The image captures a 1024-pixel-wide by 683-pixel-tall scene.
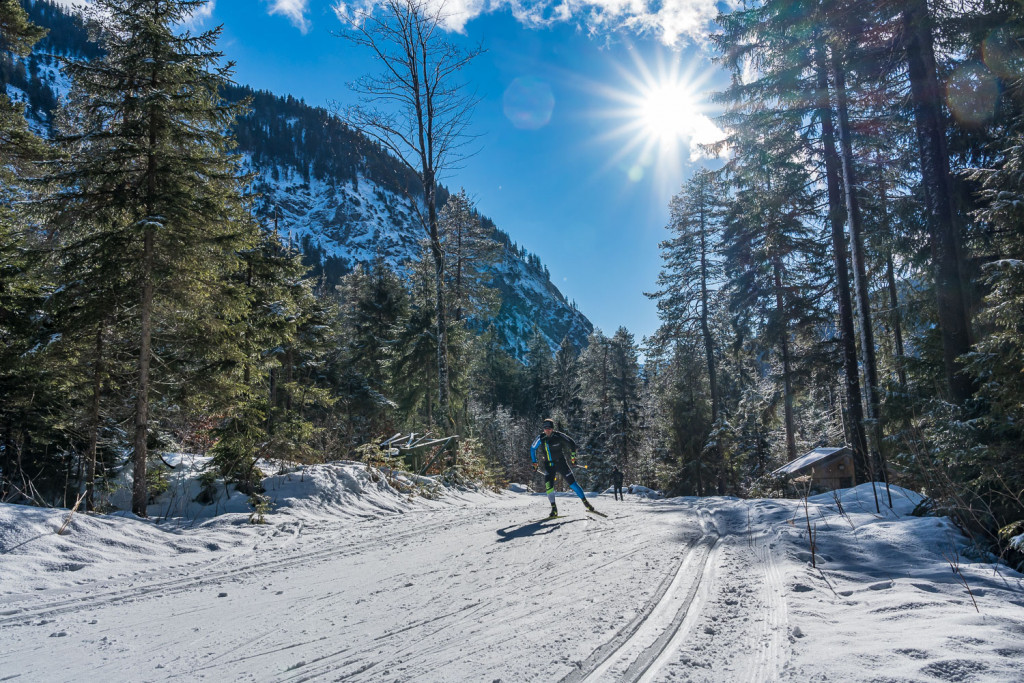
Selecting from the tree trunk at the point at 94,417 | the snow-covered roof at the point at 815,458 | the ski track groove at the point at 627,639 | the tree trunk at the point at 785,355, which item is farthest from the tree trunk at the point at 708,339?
the tree trunk at the point at 94,417

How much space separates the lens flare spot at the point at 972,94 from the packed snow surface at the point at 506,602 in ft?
25.8

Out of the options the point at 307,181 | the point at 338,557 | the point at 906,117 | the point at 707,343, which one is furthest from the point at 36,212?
the point at 307,181

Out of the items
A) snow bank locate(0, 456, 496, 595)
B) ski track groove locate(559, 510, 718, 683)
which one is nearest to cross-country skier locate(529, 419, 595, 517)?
snow bank locate(0, 456, 496, 595)

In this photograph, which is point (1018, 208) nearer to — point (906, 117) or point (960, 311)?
point (960, 311)

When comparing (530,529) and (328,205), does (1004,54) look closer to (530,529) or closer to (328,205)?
(530,529)

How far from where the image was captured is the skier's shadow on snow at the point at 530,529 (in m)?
6.86

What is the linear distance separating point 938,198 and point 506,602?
10778mm

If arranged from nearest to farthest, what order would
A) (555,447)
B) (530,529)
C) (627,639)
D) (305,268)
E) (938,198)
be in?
(627,639) → (530,529) → (938,198) → (555,447) → (305,268)

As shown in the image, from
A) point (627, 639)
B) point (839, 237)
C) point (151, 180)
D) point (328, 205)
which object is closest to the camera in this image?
point (627, 639)

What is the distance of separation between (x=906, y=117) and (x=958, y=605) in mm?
11814

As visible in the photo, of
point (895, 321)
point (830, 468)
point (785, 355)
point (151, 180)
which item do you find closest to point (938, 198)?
point (895, 321)

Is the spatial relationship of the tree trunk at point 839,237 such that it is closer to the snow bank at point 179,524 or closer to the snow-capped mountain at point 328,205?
the snow bank at point 179,524

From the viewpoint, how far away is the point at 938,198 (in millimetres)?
9273

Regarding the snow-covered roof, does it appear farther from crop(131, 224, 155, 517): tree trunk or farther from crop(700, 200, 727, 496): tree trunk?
crop(131, 224, 155, 517): tree trunk
